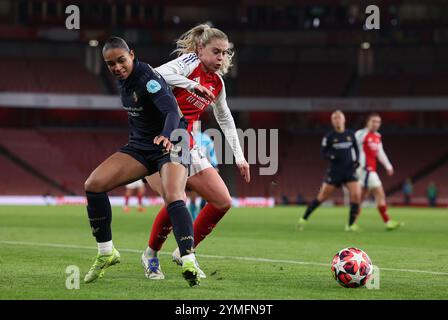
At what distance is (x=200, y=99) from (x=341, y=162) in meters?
9.74

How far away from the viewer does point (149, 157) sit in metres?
7.30

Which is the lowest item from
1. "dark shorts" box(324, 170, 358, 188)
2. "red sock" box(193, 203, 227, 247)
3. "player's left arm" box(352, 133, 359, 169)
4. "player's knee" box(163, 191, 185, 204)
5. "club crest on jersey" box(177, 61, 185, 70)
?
"dark shorts" box(324, 170, 358, 188)

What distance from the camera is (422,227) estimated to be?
19609 millimetres

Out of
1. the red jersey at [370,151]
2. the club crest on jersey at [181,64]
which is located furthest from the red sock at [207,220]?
the red jersey at [370,151]

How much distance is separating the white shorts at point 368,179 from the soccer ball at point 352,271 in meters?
11.0

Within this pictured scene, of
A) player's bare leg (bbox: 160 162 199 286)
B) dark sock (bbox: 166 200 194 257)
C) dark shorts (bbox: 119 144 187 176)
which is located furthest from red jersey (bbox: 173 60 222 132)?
dark sock (bbox: 166 200 194 257)

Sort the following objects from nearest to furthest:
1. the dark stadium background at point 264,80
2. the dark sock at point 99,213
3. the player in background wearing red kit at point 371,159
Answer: the dark sock at point 99,213 → the player in background wearing red kit at point 371,159 → the dark stadium background at point 264,80

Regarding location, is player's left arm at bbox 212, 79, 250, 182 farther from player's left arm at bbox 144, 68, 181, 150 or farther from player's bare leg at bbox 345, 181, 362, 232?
player's bare leg at bbox 345, 181, 362, 232

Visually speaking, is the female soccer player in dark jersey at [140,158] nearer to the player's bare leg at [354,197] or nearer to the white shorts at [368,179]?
the player's bare leg at [354,197]

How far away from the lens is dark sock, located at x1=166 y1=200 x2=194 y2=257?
6.84 meters

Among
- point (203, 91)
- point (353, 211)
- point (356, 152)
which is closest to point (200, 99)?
point (203, 91)

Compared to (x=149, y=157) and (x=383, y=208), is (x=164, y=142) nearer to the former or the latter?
(x=149, y=157)

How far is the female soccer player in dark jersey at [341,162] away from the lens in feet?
56.1
